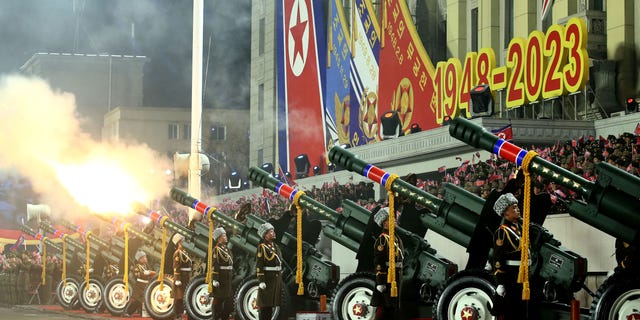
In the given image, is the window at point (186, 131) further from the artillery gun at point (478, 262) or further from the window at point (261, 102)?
the artillery gun at point (478, 262)

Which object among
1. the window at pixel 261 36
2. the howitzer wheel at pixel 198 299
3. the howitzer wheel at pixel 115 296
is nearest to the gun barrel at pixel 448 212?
the howitzer wheel at pixel 198 299

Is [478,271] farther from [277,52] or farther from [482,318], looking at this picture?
[277,52]

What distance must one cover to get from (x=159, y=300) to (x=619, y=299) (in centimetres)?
1519

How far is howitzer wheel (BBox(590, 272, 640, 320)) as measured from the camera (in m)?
15.0

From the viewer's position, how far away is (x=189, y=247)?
28531 millimetres

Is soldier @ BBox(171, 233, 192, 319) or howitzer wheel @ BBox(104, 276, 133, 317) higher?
soldier @ BBox(171, 233, 192, 319)

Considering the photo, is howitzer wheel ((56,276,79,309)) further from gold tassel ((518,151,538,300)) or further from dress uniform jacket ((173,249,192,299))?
gold tassel ((518,151,538,300))

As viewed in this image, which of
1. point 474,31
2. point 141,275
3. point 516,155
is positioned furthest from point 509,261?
point 474,31

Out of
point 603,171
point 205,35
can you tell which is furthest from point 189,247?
point 205,35

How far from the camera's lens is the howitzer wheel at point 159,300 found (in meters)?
28.3

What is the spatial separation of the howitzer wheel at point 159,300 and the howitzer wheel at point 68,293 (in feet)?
25.4

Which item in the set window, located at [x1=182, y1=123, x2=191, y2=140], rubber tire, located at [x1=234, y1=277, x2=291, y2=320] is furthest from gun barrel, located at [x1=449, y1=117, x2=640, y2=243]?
window, located at [x1=182, y1=123, x2=191, y2=140]

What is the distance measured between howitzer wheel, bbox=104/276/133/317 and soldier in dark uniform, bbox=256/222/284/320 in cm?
957

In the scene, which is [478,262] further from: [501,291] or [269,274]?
[269,274]
